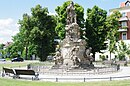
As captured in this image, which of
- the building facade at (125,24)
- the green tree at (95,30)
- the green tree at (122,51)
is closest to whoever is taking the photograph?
the green tree at (95,30)

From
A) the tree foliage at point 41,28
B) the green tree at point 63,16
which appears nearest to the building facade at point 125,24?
the green tree at point 63,16

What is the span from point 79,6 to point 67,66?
26.8 meters

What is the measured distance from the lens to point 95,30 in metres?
55.9

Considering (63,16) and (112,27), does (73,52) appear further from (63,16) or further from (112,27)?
(112,27)

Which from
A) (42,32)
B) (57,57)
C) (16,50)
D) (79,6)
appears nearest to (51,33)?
(42,32)

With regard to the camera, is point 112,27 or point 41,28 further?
point 41,28

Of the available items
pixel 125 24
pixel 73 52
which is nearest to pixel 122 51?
pixel 125 24

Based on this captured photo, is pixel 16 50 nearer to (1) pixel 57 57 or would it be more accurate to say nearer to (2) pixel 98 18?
(2) pixel 98 18

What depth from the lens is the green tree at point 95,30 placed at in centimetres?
5572

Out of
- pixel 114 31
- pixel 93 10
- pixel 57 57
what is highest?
pixel 93 10

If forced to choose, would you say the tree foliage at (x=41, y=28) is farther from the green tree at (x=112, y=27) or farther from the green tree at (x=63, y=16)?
the green tree at (x=112, y=27)

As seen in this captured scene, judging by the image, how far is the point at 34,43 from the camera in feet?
206

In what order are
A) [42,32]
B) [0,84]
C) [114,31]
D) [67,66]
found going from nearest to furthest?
1. [0,84]
2. [67,66]
3. [114,31]
4. [42,32]

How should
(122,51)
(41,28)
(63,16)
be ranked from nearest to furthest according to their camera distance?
(63,16), (122,51), (41,28)
